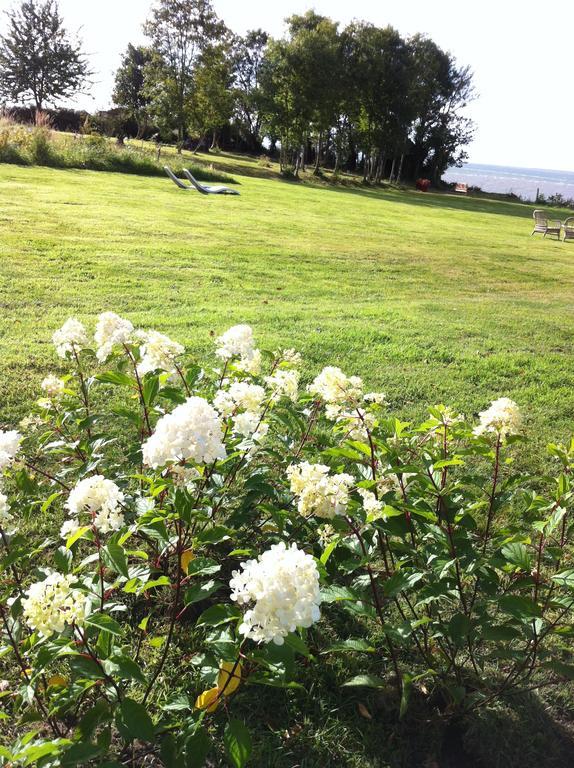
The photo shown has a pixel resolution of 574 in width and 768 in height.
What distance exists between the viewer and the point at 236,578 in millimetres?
1110

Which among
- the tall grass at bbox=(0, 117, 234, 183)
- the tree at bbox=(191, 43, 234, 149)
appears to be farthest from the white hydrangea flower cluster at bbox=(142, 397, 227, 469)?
the tree at bbox=(191, 43, 234, 149)

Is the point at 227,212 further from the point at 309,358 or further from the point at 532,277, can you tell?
the point at 309,358

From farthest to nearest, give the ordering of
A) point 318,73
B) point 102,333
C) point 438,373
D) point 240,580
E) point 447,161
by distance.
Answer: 1. point 447,161
2. point 318,73
3. point 438,373
4. point 102,333
5. point 240,580

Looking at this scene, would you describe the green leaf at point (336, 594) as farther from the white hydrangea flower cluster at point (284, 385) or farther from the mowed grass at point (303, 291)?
the mowed grass at point (303, 291)

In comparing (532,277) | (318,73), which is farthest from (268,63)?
(532,277)

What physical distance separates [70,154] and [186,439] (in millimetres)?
20730

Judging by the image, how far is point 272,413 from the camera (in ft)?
7.27

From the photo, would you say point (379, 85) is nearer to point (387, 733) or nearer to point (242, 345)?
point (242, 345)

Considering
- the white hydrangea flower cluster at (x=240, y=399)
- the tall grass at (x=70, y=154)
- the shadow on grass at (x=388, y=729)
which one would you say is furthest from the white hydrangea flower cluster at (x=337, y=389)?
the tall grass at (x=70, y=154)

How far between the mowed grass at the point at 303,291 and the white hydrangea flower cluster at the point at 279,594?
2.75 meters

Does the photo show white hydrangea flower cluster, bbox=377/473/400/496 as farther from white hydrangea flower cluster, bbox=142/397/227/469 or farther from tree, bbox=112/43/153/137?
tree, bbox=112/43/153/137

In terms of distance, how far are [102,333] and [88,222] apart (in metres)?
9.30

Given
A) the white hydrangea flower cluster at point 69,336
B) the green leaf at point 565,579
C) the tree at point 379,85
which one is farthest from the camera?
the tree at point 379,85

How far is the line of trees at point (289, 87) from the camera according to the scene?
96.5ft
